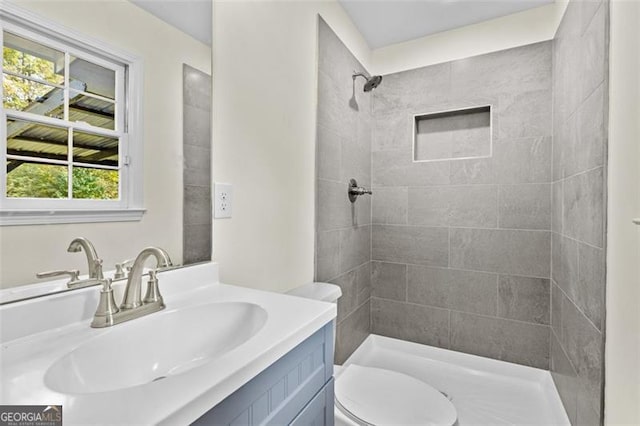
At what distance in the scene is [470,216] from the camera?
227 centimetres

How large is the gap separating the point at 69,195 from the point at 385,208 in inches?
83.1

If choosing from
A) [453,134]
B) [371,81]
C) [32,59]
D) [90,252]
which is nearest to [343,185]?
[371,81]

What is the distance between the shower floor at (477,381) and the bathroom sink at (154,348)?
2.94 ft

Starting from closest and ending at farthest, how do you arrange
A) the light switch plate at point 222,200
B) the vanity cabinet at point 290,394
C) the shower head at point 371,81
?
the vanity cabinet at point 290,394, the light switch plate at point 222,200, the shower head at point 371,81

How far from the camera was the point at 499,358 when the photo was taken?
7.24 feet

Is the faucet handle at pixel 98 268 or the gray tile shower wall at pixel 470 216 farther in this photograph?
the gray tile shower wall at pixel 470 216

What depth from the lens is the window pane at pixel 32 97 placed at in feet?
2.12

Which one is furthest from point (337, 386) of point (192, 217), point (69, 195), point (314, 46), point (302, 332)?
point (314, 46)

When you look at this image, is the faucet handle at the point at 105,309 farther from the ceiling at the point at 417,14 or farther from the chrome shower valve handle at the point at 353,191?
the ceiling at the point at 417,14

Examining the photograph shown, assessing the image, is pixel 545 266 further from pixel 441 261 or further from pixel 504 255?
pixel 441 261

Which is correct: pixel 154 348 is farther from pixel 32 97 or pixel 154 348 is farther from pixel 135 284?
pixel 32 97

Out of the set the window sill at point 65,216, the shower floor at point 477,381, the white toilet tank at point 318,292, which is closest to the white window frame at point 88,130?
the window sill at point 65,216

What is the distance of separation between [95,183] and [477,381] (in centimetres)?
239

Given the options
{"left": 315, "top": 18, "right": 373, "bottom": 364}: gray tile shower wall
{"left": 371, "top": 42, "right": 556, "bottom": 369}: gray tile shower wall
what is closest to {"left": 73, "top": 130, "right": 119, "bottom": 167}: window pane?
{"left": 315, "top": 18, "right": 373, "bottom": 364}: gray tile shower wall
